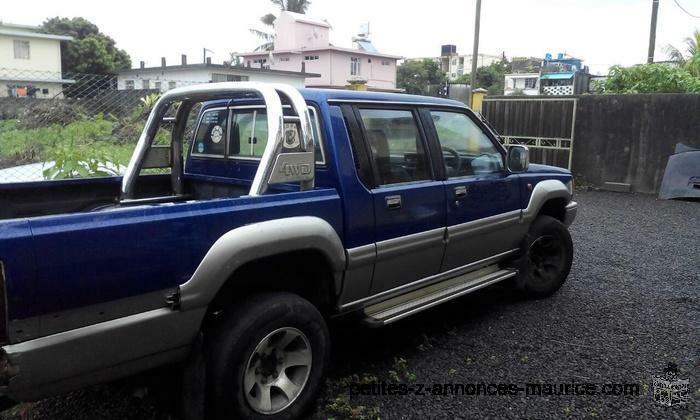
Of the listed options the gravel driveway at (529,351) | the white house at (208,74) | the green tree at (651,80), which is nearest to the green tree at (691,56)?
the green tree at (651,80)

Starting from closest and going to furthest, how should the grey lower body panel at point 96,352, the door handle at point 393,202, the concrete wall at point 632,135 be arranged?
the grey lower body panel at point 96,352 → the door handle at point 393,202 → the concrete wall at point 632,135

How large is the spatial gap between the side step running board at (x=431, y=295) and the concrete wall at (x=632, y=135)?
317 inches

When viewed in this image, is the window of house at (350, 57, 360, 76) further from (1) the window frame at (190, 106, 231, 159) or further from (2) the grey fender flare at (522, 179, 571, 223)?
(1) the window frame at (190, 106, 231, 159)

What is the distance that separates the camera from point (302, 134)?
2.99m

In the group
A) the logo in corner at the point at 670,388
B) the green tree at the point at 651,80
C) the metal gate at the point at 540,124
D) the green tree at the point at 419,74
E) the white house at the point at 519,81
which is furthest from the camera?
the green tree at the point at 419,74

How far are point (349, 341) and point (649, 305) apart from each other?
106 inches

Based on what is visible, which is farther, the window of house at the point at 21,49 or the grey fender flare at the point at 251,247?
the window of house at the point at 21,49

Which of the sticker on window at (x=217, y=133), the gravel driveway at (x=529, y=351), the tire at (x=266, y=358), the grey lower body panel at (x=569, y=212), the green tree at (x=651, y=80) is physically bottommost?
the gravel driveway at (x=529, y=351)

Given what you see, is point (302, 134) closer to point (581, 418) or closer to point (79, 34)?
point (581, 418)

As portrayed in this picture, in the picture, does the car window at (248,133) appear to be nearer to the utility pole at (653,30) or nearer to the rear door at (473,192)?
the rear door at (473,192)

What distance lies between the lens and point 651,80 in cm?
1223

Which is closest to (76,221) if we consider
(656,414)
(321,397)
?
(321,397)

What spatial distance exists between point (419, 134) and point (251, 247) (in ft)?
5.59

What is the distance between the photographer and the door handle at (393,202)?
3.35m
